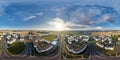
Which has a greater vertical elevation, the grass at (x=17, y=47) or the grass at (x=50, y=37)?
the grass at (x=50, y=37)

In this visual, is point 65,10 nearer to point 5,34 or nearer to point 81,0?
point 81,0

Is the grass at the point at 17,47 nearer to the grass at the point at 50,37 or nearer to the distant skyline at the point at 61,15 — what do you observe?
the distant skyline at the point at 61,15

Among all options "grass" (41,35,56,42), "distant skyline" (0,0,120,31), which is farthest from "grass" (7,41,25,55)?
"grass" (41,35,56,42)

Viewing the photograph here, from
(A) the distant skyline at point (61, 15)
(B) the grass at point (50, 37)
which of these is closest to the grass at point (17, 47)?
(A) the distant skyline at point (61, 15)

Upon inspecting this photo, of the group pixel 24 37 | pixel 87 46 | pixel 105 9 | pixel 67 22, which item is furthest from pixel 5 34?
pixel 105 9

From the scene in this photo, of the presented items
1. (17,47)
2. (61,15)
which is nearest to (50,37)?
(61,15)

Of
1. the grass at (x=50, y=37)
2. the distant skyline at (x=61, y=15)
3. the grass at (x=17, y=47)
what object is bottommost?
the grass at (x=17, y=47)

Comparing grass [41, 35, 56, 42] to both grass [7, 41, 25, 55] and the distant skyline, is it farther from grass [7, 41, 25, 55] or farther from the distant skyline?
grass [7, 41, 25, 55]

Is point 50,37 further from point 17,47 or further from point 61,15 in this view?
point 17,47
